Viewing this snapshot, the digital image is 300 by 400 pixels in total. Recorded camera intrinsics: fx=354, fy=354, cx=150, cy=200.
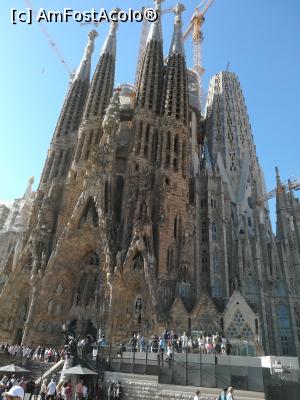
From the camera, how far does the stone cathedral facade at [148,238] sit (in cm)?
2559

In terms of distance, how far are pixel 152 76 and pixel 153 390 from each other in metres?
33.0

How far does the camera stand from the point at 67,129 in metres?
39.8

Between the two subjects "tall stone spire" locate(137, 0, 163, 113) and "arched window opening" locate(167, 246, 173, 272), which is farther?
"tall stone spire" locate(137, 0, 163, 113)

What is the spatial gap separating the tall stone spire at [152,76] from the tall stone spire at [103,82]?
162 inches

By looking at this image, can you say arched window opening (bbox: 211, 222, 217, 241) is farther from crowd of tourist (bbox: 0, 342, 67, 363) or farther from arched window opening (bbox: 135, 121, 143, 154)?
crowd of tourist (bbox: 0, 342, 67, 363)

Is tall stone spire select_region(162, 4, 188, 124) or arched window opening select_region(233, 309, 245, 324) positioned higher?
tall stone spire select_region(162, 4, 188, 124)

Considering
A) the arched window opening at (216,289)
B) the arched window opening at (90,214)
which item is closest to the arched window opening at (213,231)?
the arched window opening at (216,289)

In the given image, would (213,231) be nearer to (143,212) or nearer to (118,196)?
(143,212)

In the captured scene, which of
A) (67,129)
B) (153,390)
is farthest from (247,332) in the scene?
(67,129)

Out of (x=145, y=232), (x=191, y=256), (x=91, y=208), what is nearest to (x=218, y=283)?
(x=191, y=256)

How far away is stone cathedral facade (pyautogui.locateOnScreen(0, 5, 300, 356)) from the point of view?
84.0ft

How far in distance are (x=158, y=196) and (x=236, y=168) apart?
1718cm

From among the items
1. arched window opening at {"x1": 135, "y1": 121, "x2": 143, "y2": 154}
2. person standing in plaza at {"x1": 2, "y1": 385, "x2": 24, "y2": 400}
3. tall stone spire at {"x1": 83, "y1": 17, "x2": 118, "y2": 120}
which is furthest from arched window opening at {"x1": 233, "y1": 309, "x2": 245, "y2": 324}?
tall stone spire at {"x1": 83, "y1": 17, "x2": 118, "y2": 120}

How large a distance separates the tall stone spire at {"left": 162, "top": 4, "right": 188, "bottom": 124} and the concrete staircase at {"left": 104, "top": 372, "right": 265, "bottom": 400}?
25.9 meters
